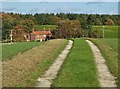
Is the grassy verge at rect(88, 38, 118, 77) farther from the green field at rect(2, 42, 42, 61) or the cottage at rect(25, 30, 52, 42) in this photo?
the cottage at rect(25, 30, 52, 42)

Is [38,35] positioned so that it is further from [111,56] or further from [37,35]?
[111,56]

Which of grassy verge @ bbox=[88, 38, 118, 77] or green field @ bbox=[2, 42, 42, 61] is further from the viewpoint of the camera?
green field @ bbox=[2, 42, 42, 61]

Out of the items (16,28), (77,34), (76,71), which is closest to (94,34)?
(77,34)

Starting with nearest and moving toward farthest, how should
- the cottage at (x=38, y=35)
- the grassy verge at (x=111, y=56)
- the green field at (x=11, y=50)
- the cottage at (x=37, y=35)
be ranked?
the grassy verge at (x=111, y=56) < the green field at (x=11, y=50) < the cottage at (x=37, y=35) < the cottage at (x=38, y=35)

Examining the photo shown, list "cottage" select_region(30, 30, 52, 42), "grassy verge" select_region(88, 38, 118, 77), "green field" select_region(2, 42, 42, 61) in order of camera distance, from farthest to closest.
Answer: "cottage" select_region(30, 30, 52, 42) → "green field" select_region(2, 42, 42, 61) → "grassy verge" select_region(88, 38, 118, 77)

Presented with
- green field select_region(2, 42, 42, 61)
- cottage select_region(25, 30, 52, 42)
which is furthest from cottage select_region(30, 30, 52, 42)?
green field select_region(2, 42, 42, 61)

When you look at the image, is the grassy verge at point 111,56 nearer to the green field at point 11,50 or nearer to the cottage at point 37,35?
the green field at point 11,50

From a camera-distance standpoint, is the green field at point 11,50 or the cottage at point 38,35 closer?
the green field at point 11,50

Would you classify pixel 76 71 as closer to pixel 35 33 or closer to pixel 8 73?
pixel 8 73

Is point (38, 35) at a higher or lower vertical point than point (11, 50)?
lower

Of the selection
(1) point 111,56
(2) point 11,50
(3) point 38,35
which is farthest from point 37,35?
(1) point 111,56

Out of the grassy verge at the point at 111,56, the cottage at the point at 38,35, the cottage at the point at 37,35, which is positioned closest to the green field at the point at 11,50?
the grassy verge at the point at 111,56

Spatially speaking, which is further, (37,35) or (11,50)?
(37,35)

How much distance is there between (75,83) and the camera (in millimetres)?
13148
